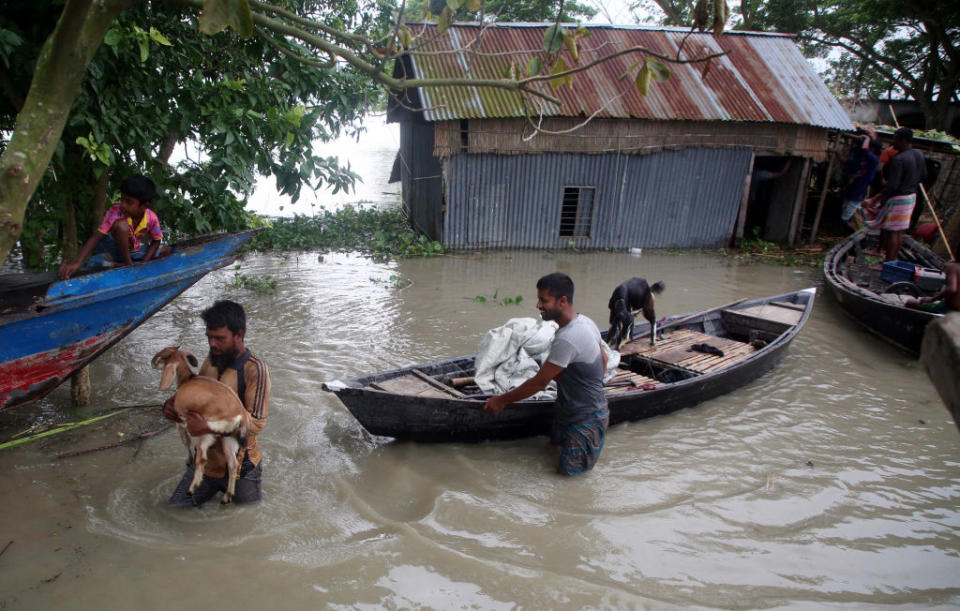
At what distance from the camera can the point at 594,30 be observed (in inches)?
509

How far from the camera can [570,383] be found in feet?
15.3

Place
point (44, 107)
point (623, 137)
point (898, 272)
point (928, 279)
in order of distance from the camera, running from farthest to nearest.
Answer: point (623, 137), point (898, 272), point (928, 279), point (44, 107)

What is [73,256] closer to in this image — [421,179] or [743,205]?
[421,179]

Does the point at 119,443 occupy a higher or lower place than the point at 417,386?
lower

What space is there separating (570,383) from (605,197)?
8785 mm

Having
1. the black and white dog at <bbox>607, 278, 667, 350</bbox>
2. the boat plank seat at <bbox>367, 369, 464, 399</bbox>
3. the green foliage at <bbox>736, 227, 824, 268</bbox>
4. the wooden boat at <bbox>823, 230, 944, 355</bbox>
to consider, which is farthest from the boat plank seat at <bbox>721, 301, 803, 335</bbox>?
the green foliage at <bbox>736, 227, 824, 268</bbox>

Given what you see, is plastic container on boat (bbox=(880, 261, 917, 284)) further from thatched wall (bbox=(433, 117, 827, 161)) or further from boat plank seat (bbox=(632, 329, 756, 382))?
thatched wall (bbox=(433, 117, 827, 161))

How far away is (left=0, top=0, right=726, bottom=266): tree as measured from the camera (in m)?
2.61

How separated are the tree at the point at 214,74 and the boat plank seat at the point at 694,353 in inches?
123

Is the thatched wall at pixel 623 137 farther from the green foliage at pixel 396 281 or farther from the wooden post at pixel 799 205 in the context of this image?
the green foliage at pixel 396 281

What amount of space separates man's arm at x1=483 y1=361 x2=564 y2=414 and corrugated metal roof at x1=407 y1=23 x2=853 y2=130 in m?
7.33

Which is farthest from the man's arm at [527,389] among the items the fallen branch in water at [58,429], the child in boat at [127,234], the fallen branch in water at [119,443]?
the fallen branch in water at [58,429]

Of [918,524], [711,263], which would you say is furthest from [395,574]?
[711,263]

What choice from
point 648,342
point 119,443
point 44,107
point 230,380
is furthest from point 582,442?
point 44,107
